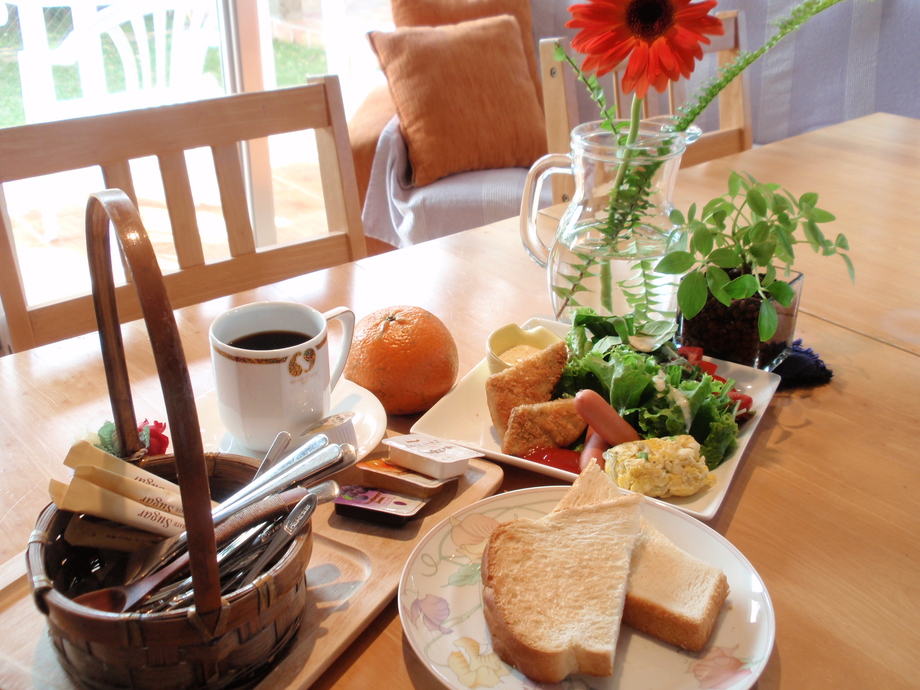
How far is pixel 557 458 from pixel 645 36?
1.49 ft

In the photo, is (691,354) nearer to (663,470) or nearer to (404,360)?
(663,470)

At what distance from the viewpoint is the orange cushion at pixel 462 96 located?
257 centimetres

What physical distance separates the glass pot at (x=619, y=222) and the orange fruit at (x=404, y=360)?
0.62ft

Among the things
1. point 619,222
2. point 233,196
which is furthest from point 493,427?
point 233,196

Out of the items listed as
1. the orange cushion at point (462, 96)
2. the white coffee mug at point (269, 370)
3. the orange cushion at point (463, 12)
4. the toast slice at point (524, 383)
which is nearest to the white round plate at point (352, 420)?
the white coffee mug at point (269, 370)

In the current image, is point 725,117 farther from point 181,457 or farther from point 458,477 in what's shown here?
point 181,457

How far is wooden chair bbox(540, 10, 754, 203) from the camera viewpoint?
1658 millimetres

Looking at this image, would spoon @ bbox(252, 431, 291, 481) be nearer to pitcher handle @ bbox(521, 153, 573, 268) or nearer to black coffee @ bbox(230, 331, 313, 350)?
black coffee @ bbox(230, 331, 313, 350)

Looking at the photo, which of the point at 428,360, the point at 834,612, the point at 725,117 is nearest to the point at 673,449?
the point at 834,612

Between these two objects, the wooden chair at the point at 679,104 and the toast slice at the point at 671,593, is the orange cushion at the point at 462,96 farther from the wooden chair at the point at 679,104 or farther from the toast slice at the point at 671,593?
the toast slice at the point at 671,593

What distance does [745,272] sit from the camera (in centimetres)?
91

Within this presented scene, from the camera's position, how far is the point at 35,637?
54 centimetres

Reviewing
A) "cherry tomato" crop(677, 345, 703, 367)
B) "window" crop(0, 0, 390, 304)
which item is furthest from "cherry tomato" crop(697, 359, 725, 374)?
"window" crop(0, 0, 390, 304)

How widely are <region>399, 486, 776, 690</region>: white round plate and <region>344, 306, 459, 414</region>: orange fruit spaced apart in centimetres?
22
